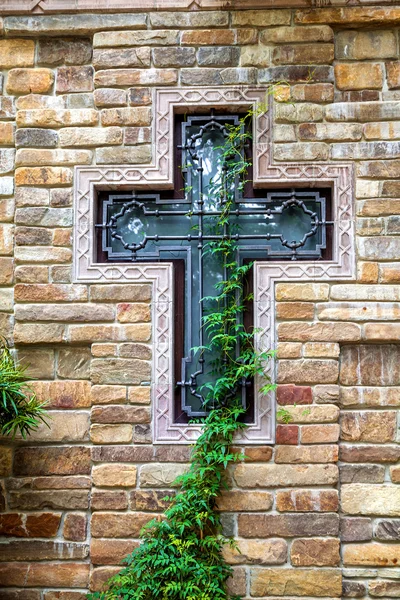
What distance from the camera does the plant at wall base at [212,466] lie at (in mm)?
2914

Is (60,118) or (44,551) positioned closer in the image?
(44,551)

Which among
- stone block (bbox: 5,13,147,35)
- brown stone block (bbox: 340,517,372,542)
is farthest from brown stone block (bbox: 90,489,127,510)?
stone block (bbox: 5,13,147,35)

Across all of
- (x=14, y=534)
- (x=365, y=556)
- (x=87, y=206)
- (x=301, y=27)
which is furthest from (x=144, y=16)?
(x=365, y=556)

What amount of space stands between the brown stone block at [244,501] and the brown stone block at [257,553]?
0.17m

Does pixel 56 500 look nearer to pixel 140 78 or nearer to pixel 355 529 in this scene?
pixel 355 529

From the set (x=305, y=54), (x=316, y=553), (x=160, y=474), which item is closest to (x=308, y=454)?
(x=316, y=553)

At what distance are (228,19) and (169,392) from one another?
7.00 ft

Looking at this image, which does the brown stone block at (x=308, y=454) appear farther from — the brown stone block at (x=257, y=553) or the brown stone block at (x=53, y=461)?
the brown stone block at (x=53, y=461)

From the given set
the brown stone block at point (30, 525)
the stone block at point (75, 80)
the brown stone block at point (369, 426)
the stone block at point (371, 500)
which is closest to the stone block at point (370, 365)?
the brown stone block at point (369, 426)

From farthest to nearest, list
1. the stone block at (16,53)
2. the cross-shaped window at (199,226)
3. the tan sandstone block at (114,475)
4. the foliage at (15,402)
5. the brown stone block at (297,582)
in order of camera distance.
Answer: the stone block at (16,53)
the cross-shaped window at (199,226)
the tan sandstone block at (114,475)
the brown stone block at (297,582)
the foliage at (15,402)

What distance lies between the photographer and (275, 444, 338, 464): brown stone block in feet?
10.1

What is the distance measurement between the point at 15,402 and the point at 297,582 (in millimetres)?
1725

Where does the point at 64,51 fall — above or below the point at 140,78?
above

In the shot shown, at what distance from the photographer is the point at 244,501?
10.1 feet
